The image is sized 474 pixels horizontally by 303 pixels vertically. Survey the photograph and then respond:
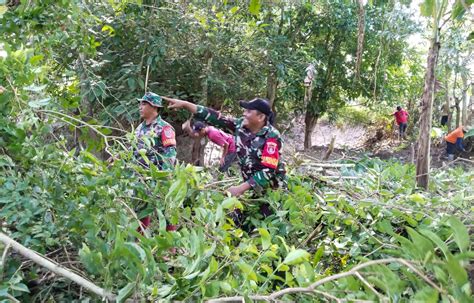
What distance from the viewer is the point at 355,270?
122 cm

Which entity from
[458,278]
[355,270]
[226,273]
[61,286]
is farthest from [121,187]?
[458,278]

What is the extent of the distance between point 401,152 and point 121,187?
11.0 meters

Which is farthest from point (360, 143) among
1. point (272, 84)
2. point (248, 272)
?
point (248, 272)

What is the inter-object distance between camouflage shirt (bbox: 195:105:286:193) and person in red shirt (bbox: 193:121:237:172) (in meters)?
0.86

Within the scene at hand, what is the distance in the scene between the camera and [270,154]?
309 centimetres

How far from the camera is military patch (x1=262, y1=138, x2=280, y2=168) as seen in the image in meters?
3.08

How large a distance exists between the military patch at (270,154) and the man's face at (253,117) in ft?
0.51

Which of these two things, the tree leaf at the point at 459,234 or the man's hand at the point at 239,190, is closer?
the tree leaf at the point at 459,234

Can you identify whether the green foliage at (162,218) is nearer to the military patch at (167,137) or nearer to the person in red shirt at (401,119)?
the military patch at (167,137)

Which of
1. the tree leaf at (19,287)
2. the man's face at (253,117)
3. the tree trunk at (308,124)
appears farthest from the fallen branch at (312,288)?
the tree trunk at (308,124)

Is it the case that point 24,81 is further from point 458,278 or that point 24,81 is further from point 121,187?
point 458,278

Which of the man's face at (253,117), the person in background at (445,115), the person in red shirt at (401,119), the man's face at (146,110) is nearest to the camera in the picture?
the man's face at (253,117)

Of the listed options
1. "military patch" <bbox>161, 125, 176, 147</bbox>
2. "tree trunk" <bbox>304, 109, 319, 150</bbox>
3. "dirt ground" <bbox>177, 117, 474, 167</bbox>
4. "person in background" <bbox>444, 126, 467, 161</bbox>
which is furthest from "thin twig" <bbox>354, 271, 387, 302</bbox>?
"person in background" <bbox>444, 126, 467, 161</bbox>

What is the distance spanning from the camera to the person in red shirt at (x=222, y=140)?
4.27m
